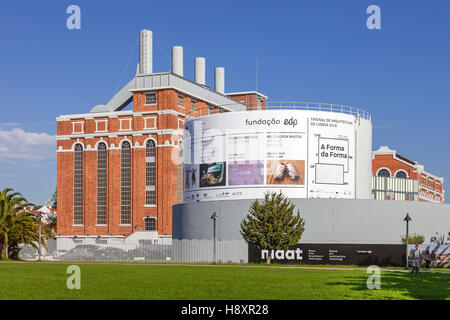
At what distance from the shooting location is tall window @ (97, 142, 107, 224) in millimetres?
93875

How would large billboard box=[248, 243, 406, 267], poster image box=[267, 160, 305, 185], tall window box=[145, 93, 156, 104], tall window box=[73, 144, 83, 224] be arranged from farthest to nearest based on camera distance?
tall window box=[73, 144, 83, 224]
tall window box=[145, 93, 156, 104]
poster image box=[267, 160, 305, 185]
large billboard box=[248, 243, 406, 267]

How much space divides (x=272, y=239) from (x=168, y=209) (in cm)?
3593

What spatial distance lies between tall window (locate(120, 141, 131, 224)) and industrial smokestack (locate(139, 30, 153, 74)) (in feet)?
36.9

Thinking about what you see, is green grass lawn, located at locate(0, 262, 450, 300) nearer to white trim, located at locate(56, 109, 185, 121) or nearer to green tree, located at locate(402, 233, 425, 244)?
green tree, located at locate(402, 233, 425, 244)

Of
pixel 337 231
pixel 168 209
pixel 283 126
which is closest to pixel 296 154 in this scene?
pixel 283 126

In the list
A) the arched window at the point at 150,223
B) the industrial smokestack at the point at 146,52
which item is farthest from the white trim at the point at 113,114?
the arched window at the point at 150,223

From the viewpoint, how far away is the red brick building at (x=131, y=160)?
89.3 metres

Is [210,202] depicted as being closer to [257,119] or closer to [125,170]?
[257,119]

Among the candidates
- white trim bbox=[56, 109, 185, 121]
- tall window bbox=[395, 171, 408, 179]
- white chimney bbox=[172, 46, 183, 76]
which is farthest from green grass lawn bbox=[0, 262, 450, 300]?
tall window bbox=[395, 171, 408, 179]

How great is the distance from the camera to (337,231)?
2334 inches

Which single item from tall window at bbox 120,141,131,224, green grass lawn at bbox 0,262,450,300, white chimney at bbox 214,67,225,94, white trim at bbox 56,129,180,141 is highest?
white chimney at bbox 214,67,225,94

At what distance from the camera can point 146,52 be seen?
94688 millimetres

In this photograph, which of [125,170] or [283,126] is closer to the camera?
[283,126]

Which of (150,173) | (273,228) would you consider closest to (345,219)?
(273,228)
